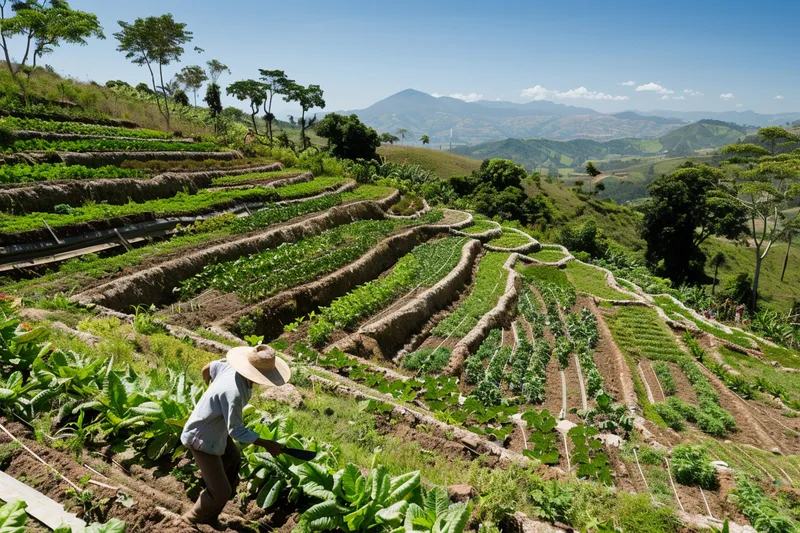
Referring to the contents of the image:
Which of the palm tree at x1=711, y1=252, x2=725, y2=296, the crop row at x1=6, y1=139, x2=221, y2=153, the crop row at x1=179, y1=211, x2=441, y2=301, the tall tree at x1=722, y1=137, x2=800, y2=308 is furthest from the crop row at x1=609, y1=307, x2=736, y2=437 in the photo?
the palm tree at x1=711, y1=252, x2=725, y2=296

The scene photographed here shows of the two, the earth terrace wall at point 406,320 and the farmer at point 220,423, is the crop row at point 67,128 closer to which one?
the earth terrace wall at point 406,320

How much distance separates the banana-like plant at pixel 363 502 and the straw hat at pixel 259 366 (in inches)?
43.1

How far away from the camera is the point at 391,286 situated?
57.9ft

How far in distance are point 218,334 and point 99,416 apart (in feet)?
20.3

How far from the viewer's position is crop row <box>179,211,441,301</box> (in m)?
13.7

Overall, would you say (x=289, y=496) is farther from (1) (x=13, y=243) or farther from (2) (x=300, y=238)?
(2) (x=300, y=238)

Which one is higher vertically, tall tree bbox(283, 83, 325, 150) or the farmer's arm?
tall tree bbox(283, 83, 325, 150)

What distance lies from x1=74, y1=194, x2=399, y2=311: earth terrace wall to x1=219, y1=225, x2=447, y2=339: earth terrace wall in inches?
94.0

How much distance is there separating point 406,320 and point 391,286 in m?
2.35

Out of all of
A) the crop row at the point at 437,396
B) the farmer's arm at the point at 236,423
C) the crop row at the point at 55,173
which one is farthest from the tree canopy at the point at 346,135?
the farmer's arm at the point at 236,423

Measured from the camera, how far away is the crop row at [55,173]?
15.4m

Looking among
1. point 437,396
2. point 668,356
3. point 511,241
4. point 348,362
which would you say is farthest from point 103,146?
point 668,356

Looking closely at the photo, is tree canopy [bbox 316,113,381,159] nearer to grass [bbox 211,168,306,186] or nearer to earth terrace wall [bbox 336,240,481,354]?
grass [bbox 211,168,306,186]

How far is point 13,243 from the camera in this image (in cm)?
1221
